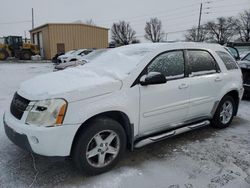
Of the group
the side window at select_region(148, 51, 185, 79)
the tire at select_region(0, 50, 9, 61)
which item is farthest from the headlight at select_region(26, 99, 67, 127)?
the tire at select_region(0, 50, 9, 61)

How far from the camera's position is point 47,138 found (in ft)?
8.53

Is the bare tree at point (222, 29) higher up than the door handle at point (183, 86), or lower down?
higher up

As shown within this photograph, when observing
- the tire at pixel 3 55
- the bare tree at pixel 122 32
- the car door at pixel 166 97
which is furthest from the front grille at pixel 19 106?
the bare tree at pixel 122 32

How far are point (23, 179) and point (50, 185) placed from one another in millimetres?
376

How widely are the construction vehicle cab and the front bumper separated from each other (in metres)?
28.9

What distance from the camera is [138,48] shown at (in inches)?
155

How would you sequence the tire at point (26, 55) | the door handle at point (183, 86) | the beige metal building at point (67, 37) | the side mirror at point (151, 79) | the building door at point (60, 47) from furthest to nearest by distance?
1. the building door at point (60, 47)
2. the beige metal building at point (67, 37)
3. the tire at point (26, 55)
4. the door handle at point (183, 86)
5. the side mirror at point (151, 79)

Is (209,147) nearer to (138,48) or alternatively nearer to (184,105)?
(184,105)

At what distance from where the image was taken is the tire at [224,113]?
4536 mm

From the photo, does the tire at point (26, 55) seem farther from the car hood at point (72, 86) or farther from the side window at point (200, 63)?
the side window at point (200, 63)

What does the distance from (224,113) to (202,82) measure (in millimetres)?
1108

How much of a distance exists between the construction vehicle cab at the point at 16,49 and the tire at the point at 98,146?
28977 millimetres

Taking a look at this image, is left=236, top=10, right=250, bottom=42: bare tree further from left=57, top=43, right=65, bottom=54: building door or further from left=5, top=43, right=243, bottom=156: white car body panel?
left=5, top=43, right=243, bottom=156: white car body panel

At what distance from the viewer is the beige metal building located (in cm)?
2959
